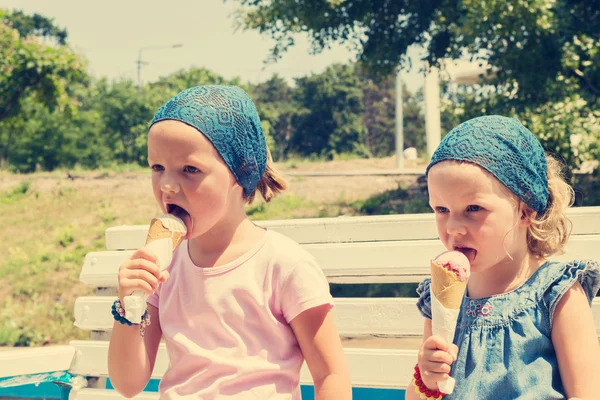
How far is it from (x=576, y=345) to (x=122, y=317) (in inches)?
41.8

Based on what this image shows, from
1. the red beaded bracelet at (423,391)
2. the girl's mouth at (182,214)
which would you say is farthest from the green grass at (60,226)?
the red beaded bracelet at (423,391)

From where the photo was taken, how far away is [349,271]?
8.29 feet

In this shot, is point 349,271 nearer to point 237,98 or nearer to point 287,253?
point 287,253

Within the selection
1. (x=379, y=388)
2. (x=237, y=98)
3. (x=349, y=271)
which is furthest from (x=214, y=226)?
(x=379, y=388)

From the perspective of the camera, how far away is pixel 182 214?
6.23 ft

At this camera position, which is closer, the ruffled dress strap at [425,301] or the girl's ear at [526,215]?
the girl's ear at [526,215]

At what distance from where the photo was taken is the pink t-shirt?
6.32ft

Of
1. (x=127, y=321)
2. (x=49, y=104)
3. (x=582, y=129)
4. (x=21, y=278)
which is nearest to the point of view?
(x=127, y=321)

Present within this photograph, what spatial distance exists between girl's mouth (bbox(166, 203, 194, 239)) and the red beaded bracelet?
626mm

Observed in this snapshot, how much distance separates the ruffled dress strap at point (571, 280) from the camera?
178 centimetres

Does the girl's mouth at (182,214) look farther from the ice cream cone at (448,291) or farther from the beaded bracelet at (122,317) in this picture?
the ice cream cone at (448,291)

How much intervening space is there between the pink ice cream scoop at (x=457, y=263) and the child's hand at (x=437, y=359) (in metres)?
0.15

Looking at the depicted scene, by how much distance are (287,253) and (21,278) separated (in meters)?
8.45

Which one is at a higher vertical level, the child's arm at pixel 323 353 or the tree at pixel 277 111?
the child's arm at pixel 323 353
